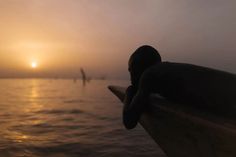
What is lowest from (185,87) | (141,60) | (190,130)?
(190,130)

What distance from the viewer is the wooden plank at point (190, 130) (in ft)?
11.4

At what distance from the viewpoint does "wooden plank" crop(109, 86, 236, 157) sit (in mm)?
3482

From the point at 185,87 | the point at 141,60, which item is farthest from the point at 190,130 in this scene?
the point at 141,60

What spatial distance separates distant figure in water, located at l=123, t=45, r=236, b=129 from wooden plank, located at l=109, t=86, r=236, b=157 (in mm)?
171

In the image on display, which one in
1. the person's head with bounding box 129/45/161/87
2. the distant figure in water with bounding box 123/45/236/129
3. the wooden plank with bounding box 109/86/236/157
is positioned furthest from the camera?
the person's head with bounding box 129/45/161/87

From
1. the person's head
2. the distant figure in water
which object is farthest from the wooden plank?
the person's head

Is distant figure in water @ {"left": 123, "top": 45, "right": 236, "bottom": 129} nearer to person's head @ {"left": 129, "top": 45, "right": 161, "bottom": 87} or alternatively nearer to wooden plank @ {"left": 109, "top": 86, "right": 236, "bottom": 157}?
wooden plank @ {"left": 109, "top": 86, "right": 236, "bottom": 157}

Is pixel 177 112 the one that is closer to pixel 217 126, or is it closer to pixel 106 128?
pixel 217 126

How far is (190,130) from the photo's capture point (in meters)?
3.97

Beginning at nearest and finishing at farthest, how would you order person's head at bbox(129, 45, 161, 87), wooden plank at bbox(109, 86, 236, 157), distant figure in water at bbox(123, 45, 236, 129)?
wooden plank at bbox(109, 86, 236, 157) < distant figure in water at bbox(123, 45, 236, 129) < person's head at bbox(129, 45, 161, 87)

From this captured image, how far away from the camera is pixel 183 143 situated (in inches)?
175

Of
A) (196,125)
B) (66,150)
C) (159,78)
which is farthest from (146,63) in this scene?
(66,150)

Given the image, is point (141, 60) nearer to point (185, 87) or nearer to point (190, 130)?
point (185, 87)

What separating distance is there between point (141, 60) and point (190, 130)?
4.02 ft
